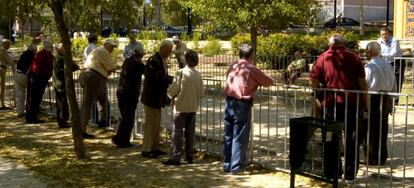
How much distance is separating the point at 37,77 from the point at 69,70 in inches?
138

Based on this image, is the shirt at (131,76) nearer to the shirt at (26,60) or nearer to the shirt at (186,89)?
the shirt at (186,89)

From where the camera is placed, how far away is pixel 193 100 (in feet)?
27.7

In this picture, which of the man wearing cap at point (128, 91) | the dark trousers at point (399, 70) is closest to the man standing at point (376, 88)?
the man wearing cap at point (128, 91)

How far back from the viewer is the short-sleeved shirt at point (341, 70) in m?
7.45

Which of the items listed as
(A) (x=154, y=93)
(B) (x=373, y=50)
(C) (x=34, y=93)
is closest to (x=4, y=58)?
(C) (x=34, y=93)

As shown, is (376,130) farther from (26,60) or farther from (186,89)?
(26,60)

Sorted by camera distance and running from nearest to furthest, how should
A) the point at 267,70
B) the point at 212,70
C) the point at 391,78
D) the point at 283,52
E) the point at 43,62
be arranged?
the point at 391,78 → the point at 43,62 → the point at 267,70 → the point at 212,70 → the point at 283,52

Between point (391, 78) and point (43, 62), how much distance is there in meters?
6.77

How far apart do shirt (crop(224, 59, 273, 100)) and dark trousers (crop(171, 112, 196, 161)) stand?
871 mm

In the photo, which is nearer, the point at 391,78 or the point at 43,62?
the point at 391,78

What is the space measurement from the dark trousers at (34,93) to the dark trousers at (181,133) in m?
4.71

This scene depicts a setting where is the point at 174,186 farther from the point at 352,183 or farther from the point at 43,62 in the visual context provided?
the point at 43,62

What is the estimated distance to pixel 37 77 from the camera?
40.3 feet

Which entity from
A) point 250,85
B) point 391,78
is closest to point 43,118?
point 250,85
